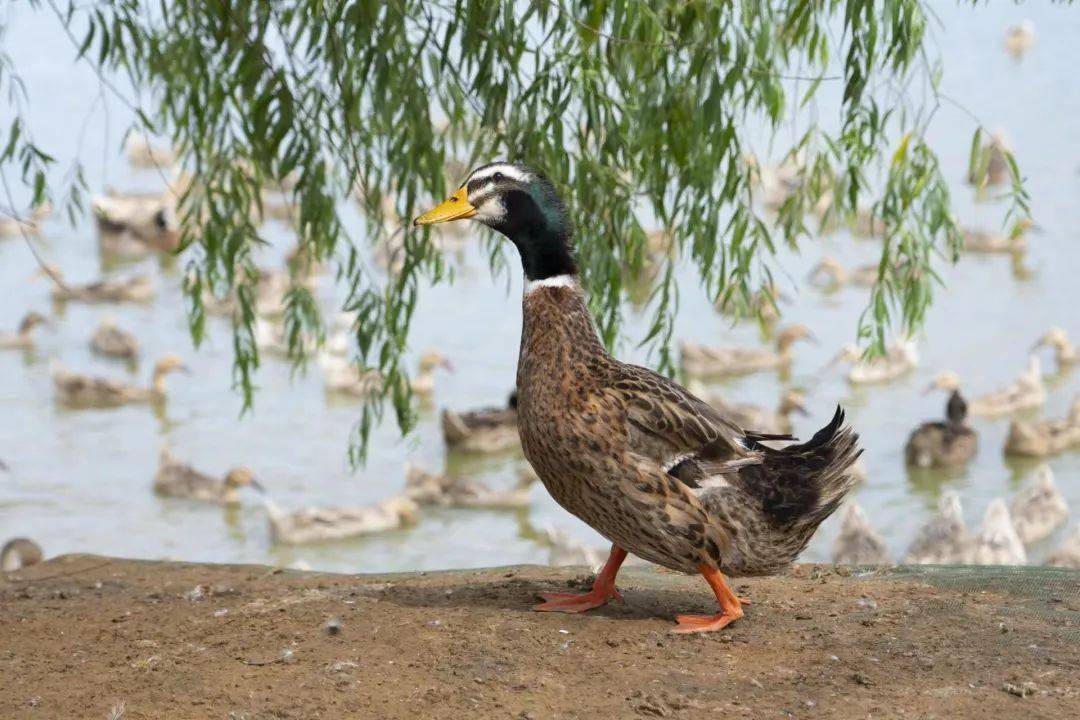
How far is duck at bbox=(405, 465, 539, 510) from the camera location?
14281mm

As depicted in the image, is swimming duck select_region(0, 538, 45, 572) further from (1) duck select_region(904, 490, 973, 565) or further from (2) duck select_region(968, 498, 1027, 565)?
(2) duck select_region(968, 498, 1027, 565)

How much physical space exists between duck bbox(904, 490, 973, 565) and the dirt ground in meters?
5.67

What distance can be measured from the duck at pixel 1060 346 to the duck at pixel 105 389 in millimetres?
9102

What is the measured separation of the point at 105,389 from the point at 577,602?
39.6 ft

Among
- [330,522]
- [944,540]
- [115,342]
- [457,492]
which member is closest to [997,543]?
[944,540]

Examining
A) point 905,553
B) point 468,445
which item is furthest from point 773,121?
point 468,445

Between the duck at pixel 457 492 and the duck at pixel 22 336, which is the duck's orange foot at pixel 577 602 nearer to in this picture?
the duck at pixel 457 492

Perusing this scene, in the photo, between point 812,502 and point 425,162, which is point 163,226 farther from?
point 812,502

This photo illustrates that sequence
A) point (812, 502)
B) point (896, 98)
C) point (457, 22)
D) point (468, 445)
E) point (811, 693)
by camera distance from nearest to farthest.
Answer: point (811, 693)
point (812, 502)
point (457, 22)
point (896, 98)
point (468, 445)

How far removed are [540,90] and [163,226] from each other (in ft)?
55.0

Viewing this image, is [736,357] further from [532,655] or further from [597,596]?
[532,655]

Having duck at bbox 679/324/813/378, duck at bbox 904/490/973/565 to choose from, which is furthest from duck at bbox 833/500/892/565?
duck at bbox 679/324/813/378

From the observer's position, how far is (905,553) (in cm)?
1281

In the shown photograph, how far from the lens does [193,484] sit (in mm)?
14453
